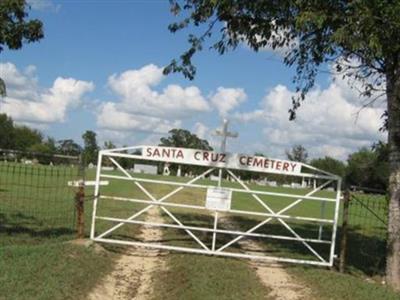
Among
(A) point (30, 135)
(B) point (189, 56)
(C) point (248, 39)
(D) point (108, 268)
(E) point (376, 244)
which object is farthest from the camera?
(A) point (30, 135)

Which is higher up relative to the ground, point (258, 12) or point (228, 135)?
point (258, 12)

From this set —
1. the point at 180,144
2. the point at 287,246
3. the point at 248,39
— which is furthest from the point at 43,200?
the point at 180,144

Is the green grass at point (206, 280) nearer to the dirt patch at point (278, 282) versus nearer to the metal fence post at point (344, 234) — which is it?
the dirt patch at point (278, 282)

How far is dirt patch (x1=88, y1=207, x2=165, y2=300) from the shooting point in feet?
37.0

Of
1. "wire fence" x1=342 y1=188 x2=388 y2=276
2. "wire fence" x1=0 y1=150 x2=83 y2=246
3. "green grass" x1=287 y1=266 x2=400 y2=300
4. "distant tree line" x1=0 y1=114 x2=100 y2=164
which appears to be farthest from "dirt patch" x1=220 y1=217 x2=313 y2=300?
"distant tree line" x1=0 y1=114 x2=100 y2=164

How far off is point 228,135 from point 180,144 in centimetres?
14048

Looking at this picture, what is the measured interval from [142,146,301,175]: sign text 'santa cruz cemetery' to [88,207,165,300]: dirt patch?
213 centimetres

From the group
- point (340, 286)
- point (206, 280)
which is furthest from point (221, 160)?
point (340, 286)

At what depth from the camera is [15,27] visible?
1409 centimetres

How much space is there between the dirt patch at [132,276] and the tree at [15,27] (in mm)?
4293

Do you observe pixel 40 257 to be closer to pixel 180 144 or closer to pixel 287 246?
pixel 287 246

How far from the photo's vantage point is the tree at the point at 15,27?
44.9ft

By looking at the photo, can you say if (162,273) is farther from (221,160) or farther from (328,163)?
(328,163)

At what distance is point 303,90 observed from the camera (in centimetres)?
1653
